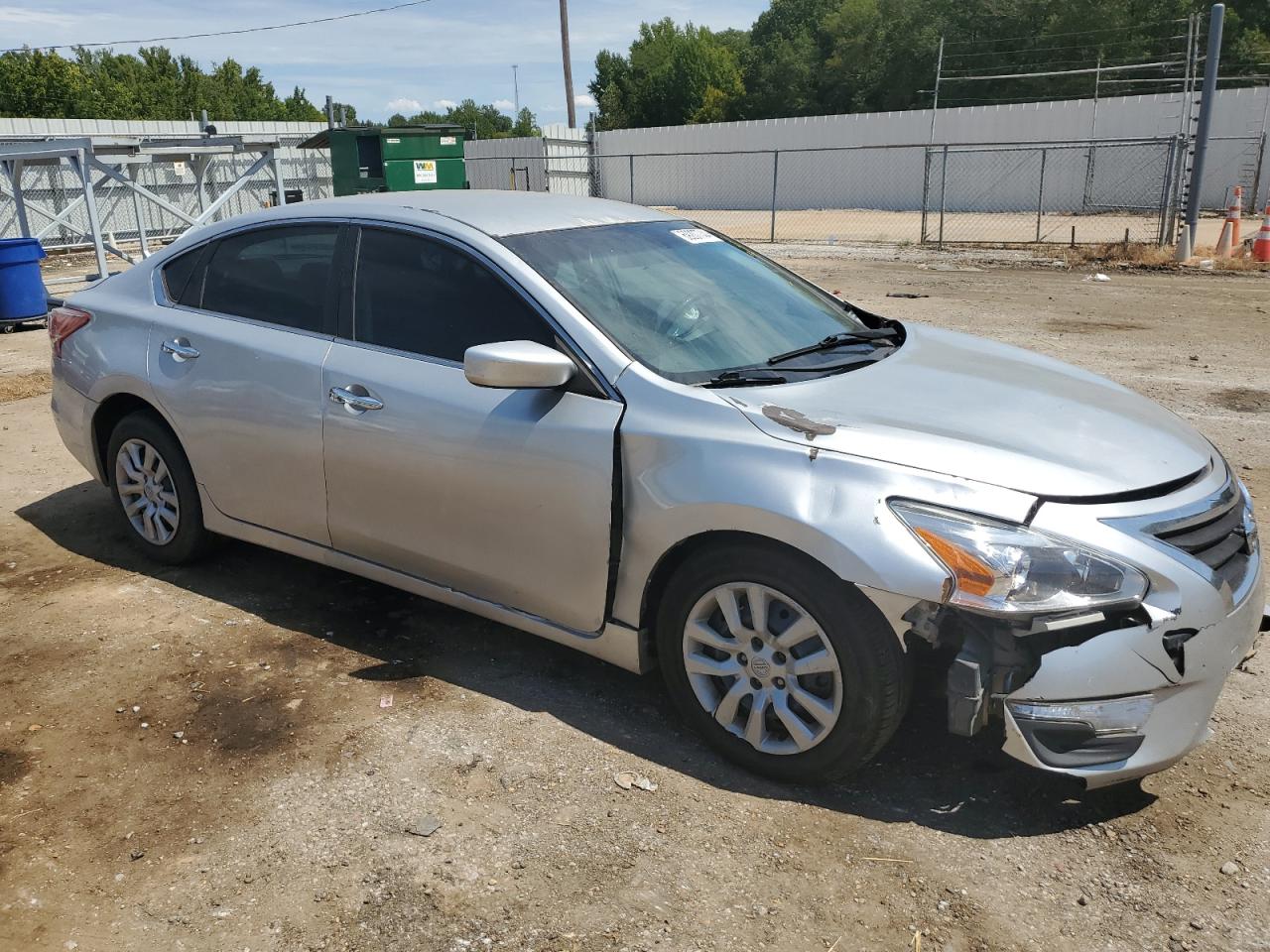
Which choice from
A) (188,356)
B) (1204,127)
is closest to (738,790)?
(188,356)

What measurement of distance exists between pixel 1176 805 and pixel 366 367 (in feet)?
9.74

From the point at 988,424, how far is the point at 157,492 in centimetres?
359

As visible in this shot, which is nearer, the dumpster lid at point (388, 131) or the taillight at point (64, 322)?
the taillight at point (64, 322)

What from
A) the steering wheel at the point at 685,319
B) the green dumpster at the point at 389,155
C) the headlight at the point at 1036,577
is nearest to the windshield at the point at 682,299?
the steering wheel at the point at 685,319

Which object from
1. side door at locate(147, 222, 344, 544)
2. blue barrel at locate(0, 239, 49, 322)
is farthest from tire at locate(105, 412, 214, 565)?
blue barrel at locate(0, 239, 49, 322)

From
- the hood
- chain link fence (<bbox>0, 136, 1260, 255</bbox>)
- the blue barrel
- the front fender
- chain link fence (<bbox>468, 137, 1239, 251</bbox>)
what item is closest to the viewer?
the front fender

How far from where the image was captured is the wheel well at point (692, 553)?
9.55 ft

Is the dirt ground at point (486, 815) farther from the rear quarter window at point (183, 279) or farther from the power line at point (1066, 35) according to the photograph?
the power line at point (1066, 35)

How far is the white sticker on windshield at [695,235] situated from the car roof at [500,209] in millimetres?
95

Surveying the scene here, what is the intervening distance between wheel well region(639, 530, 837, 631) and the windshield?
20.9 inches

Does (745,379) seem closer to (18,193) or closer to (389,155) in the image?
(18,193)

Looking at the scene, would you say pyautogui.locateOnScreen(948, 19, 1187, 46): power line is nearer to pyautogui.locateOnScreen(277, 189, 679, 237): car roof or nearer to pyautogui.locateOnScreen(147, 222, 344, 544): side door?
pyautogui.locateOnScreen(277, 189, 679, 237): car roof

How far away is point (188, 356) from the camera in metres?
4.38

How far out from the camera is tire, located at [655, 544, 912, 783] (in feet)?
9.25
